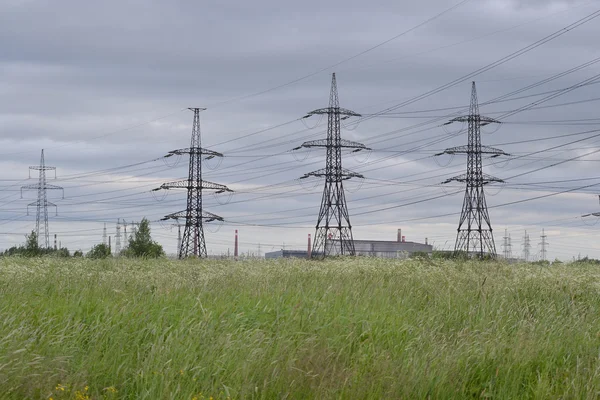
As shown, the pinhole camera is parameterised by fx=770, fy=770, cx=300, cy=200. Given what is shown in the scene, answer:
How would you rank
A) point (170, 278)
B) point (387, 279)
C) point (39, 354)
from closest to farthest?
1. point (39, 354)
2. point (170, 278)
3. point (387, 279)

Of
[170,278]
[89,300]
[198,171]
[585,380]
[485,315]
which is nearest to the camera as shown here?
[585,380]

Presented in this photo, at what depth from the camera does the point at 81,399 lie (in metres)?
8.39

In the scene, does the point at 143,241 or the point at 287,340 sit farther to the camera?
the point at 143,241

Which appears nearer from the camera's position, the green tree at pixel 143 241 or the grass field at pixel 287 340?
the grass field at pixel 287 340

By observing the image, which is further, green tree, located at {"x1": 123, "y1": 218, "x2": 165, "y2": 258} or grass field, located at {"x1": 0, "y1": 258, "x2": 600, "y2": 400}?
green tree, located at {"x1": 123, "y1": 218, "x2": 165, "y2": 258}

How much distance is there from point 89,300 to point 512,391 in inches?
255

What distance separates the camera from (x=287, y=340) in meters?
10.4

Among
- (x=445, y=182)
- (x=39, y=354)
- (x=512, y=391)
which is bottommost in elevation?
(x=512, y=391)

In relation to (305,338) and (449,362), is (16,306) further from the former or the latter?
(449,362)

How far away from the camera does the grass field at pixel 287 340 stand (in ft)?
30.0

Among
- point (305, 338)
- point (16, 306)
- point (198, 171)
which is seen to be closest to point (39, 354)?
point (16, 306)

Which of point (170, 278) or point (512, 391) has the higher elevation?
point (170, 278)

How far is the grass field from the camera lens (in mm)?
Result: 9156

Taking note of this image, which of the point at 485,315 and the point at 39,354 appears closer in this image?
the point at 39,354
